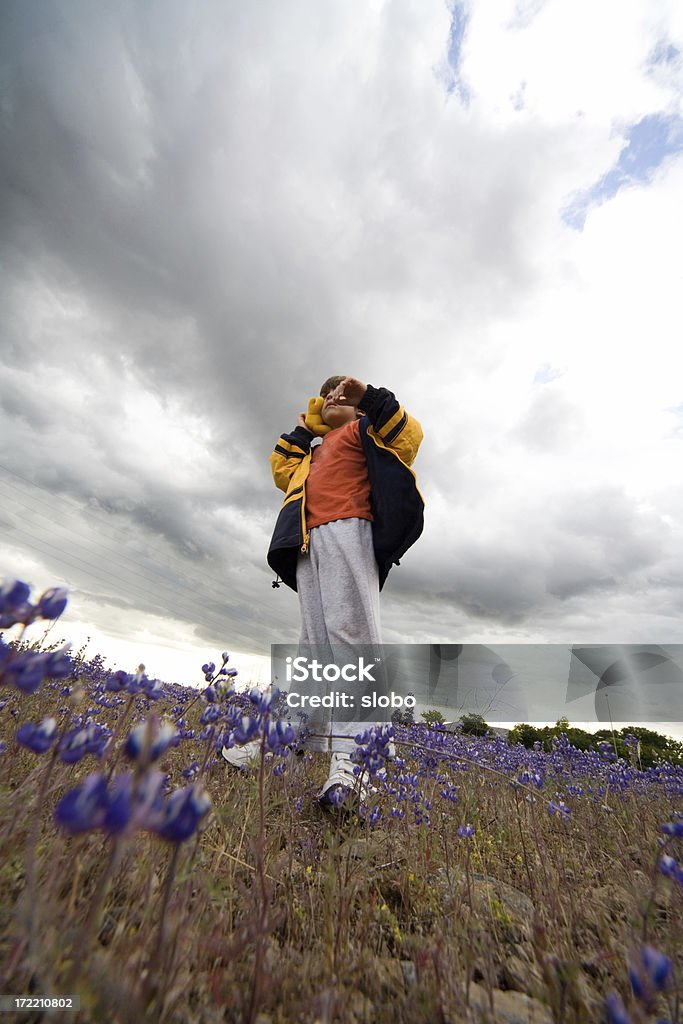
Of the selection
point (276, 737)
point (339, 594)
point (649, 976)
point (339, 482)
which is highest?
point (339, 482)

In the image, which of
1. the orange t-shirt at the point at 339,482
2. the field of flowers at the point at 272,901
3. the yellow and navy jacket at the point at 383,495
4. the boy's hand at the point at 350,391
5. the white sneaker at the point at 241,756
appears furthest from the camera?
the boy's hand at the point at 350,391

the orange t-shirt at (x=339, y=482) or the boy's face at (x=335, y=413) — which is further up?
the boy's face at (x=335, y=413)

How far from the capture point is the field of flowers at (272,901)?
946mm

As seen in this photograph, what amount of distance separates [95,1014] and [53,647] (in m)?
7.42

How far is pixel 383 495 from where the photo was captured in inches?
157

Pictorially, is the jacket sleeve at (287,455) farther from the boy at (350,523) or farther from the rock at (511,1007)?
the rock at (511,1007)

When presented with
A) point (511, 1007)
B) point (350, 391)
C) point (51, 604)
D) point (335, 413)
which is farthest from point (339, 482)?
point (511, 1007)

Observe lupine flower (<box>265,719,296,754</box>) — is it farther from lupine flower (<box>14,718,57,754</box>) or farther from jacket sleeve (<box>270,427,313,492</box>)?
jacket sleeve (<box>270,427,313,492</box>)

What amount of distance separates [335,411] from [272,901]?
13.6 ft

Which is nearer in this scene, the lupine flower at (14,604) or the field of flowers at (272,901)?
the field of flowers at (272,901)

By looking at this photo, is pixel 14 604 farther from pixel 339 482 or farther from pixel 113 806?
pixel 339 482

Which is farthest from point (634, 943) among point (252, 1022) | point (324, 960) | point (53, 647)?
point (53, 647)

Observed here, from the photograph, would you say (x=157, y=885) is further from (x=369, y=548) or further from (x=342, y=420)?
(x=342, y=420)

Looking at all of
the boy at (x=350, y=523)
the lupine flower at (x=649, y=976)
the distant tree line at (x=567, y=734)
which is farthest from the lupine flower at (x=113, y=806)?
the distant tree line at (x=567, y=734)
